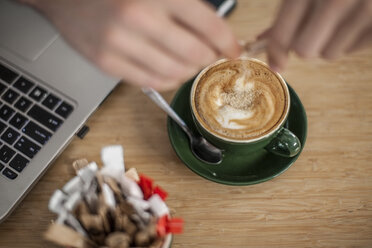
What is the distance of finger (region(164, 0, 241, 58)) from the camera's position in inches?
16.3

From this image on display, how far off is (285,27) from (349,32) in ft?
0.27

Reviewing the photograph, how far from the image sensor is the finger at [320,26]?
452mm

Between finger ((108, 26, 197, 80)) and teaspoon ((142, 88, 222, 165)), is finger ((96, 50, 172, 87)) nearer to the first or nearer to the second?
finger ((108, 26, 197, 80))

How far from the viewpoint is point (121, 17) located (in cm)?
41

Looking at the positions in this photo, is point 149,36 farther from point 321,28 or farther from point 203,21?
point 321,28

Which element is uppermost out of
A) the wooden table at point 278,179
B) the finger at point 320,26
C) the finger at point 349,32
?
the finger at point 320,26

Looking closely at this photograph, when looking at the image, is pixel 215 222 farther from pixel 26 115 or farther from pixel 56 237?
pixel 26 115

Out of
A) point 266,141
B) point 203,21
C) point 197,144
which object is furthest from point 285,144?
point 203,21

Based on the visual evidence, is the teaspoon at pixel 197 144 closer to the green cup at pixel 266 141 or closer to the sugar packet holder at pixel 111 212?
the green cup at pixel 266 141

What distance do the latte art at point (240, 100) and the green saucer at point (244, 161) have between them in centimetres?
6

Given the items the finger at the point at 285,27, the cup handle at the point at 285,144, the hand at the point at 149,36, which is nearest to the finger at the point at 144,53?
the hand at the point at 149,36

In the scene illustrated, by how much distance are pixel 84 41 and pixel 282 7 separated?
0.88 ft

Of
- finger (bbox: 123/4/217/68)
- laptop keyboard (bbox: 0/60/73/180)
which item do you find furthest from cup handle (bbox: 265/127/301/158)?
laptop keyboard (bbox: 0/60/73/180)

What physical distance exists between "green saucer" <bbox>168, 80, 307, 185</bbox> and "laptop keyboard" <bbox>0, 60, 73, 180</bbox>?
22 cm
